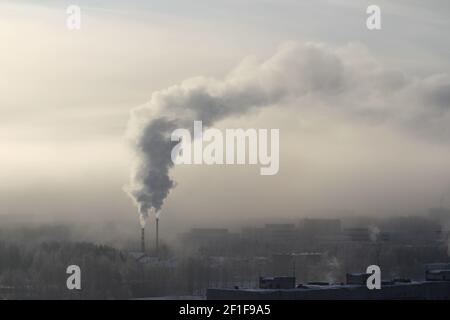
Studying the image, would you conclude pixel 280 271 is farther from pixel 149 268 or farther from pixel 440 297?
pixel 440 297

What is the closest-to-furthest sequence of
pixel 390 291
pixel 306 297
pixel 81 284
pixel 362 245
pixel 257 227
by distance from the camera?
pixel 306 297 < pixel 390 291 < pixel 81 284 < pixel 362 245 < pixel 257 227

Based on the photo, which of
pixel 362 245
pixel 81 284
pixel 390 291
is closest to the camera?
pixel 390 291

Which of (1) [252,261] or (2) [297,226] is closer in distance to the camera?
(1) [252,261]

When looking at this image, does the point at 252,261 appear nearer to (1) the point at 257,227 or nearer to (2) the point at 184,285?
(2) the point at 184,285

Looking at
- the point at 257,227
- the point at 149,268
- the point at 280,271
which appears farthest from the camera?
the point at 257,227
